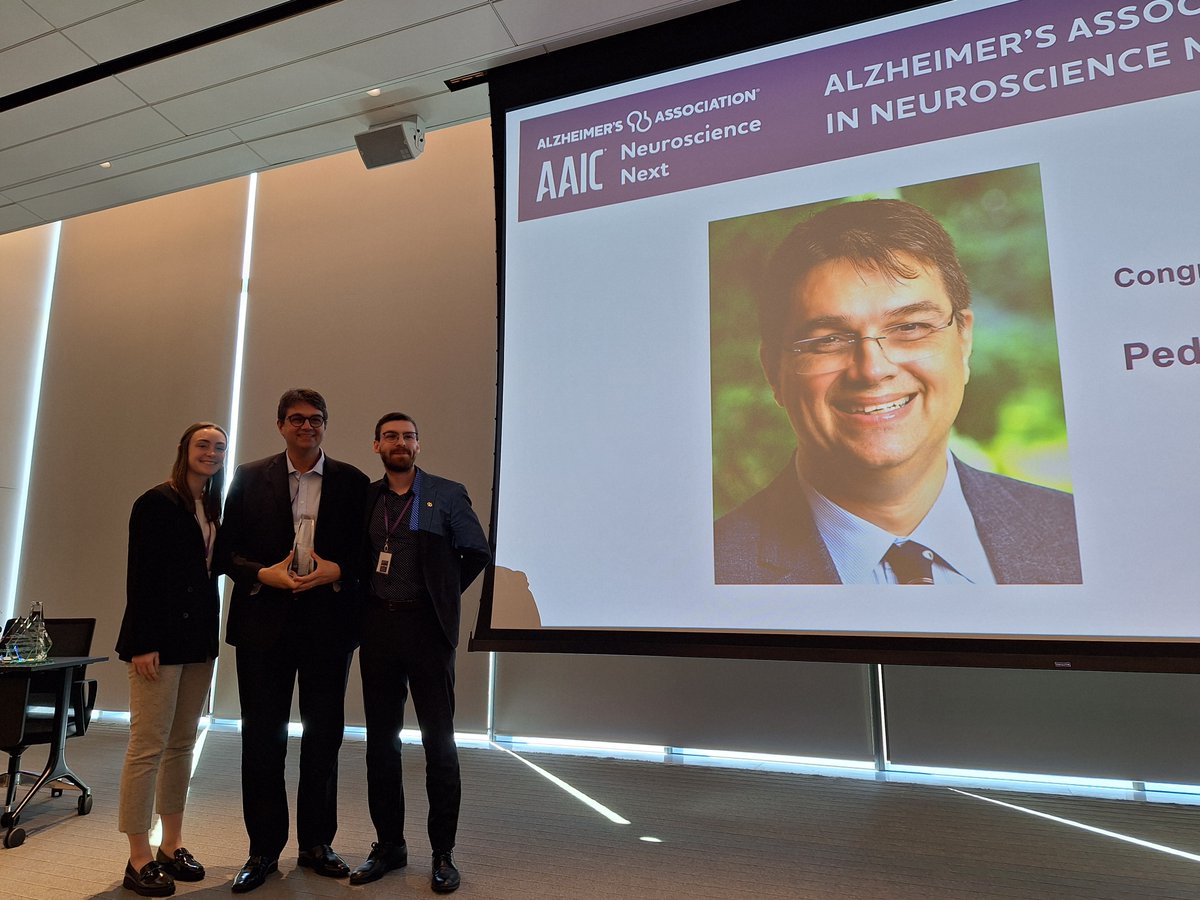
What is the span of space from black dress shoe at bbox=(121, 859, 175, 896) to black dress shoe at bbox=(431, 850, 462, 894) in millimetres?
796

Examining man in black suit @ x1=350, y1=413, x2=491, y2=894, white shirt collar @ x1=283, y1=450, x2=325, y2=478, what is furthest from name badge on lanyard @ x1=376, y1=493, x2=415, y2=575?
white shirt collar @ x1=283, y1=450, x2=325, y2=478

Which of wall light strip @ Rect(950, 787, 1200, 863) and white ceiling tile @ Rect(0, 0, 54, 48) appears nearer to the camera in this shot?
wall light strip @ Rect(950, 787, 1200, 863)

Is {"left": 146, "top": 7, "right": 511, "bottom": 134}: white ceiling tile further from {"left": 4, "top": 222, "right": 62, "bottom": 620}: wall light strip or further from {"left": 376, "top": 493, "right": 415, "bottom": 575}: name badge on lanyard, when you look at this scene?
{"left": 4, "top": 222, "right": 62, "bottom": 620}: wall light strip

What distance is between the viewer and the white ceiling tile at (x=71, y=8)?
3123mm

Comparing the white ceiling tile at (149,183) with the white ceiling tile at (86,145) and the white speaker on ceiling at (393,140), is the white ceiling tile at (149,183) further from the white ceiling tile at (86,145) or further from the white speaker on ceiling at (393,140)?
the white speaker on ceiling at (393,140)

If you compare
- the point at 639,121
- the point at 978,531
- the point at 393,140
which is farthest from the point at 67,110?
the point at 978,531

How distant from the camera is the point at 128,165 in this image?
4.33 meters

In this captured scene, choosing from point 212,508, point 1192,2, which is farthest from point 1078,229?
point 212,508

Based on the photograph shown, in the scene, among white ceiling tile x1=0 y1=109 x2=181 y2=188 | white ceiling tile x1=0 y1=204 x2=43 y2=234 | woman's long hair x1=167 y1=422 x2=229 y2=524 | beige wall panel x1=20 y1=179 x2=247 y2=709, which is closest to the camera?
woman's long hair x1=167 y1=422 x2=229 y2=524

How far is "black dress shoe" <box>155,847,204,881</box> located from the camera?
2.40m

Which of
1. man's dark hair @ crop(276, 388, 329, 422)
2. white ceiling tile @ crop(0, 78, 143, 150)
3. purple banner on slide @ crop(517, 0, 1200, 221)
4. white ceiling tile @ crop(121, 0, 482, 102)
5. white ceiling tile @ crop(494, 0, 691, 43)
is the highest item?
white ceiling tile @ crop(0, 78, 143, 150)

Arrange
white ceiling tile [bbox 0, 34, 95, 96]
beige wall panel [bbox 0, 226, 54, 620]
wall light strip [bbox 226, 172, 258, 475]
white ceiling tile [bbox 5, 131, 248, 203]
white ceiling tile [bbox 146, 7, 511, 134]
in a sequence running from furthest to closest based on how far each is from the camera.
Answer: beige wall panel [bbox 0, 226, 54, 620], wall light strip [bbox 226, 172, 258, 475], white ceiling tile [bbox 5, 131, 248, 203], white ceiling tile [bbox 0, 34, 95, 96], white ceiling tile [bbox 146, 7, 511, 134]

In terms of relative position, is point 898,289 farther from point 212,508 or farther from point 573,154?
point 212,508

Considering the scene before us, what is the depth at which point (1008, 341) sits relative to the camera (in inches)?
90.9
